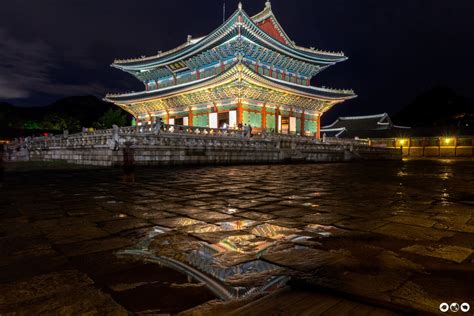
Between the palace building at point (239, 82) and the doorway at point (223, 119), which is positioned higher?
the palace building at point (239, 82)

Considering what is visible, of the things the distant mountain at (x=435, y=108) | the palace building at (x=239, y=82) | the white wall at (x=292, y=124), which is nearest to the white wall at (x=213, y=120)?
the palace building at (x=239, y=82)

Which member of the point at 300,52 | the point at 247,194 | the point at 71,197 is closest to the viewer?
the point at 71,197

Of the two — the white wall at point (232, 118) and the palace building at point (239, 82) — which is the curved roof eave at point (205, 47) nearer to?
the palace building at point (239, 82)

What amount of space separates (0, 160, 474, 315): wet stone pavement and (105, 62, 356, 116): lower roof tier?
19.8 m

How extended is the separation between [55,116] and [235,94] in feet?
139

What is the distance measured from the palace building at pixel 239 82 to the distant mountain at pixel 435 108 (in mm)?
55813

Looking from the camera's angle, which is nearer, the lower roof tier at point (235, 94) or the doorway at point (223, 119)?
the lower roof tier at point (235, 94)

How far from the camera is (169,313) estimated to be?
140cm

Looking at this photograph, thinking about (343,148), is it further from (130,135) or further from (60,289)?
(60,289)

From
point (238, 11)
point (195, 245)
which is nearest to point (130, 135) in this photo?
point (195, 245)

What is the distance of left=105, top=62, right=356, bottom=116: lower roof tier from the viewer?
23547 mm

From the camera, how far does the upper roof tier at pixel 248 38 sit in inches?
948

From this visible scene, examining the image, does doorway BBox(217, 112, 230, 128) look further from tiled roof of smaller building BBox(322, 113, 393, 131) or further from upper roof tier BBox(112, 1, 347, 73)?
tiled roof of smaller building BBox(322, 113, 393, 131)

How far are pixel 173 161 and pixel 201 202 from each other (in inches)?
387
